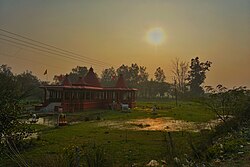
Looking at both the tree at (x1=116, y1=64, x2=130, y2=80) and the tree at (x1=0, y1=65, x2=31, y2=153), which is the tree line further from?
the tree at (x1=0, y1=65, x2=31, y2=153)

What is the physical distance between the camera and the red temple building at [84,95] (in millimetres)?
32094

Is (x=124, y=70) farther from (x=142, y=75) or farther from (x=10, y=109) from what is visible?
(x=10, y=109)

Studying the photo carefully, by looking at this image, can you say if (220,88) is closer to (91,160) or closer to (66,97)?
(91,160)

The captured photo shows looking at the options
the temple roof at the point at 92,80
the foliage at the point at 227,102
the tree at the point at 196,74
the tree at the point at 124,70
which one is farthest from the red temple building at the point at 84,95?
the tree at the point at 124,70

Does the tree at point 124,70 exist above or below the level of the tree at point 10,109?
above

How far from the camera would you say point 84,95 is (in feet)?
A: 120

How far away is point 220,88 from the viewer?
14.8m

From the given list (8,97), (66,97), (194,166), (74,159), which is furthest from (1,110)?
(66,97)

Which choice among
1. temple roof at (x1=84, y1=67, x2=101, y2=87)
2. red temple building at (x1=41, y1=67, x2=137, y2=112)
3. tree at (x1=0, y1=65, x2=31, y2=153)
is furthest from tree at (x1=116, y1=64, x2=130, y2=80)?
tree at (x1=0, y1=65, x2=31, y2=153)

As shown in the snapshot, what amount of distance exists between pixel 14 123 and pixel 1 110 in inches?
44.6

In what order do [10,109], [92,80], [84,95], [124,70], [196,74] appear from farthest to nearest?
[124,70] < [196,74] < [92,80] < [84,95] < [10,109]

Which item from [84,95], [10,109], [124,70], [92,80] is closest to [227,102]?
[10,109]

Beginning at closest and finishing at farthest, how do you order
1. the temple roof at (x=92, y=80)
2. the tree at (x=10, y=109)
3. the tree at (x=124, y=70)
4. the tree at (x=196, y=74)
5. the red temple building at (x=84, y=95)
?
1. the tree at (x=10, y=109)
2. the red temple building at (x=84, y=95)
3. the temple roof at (x=92, y=80)
4. the tree at (x=196, y=74)
5. the tree at (x=124, y=70)

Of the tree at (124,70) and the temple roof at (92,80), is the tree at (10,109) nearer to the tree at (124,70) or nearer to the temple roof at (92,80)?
the temple roof at (92,80)
